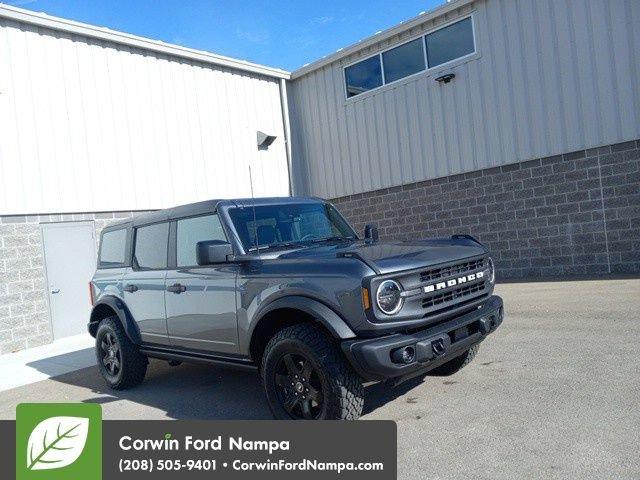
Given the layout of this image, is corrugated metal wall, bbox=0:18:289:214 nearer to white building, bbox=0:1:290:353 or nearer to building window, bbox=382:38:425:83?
white building, bbox=0:1:290:353

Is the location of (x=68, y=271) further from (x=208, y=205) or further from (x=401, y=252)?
(x=401, y=252)

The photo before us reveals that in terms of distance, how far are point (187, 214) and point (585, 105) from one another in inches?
322

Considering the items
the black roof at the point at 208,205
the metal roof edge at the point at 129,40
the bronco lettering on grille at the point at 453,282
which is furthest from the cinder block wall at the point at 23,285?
the bronco lettering on grille at the point at 453,282

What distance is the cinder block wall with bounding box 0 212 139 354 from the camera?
9.33 meters

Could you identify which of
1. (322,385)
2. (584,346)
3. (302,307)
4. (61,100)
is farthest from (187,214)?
(61,100)

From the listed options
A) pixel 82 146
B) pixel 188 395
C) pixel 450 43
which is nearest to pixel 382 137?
pixel 450 43

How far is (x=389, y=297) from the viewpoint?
3.73m

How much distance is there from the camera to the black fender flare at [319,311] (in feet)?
12.2

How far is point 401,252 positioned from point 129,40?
9.54m

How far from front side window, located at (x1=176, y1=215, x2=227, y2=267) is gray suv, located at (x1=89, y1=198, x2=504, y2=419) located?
15 millimetres

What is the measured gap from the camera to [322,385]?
12.5 feet

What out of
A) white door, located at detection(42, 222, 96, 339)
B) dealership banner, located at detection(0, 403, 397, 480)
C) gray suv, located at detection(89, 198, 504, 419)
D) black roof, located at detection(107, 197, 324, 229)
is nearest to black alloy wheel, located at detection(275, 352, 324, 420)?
gray suv, located at detection(89, 198, 504, 419)

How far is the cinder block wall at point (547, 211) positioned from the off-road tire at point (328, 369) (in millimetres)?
8000

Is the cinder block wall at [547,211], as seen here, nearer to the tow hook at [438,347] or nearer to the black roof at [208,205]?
the black roof at [208,205]
